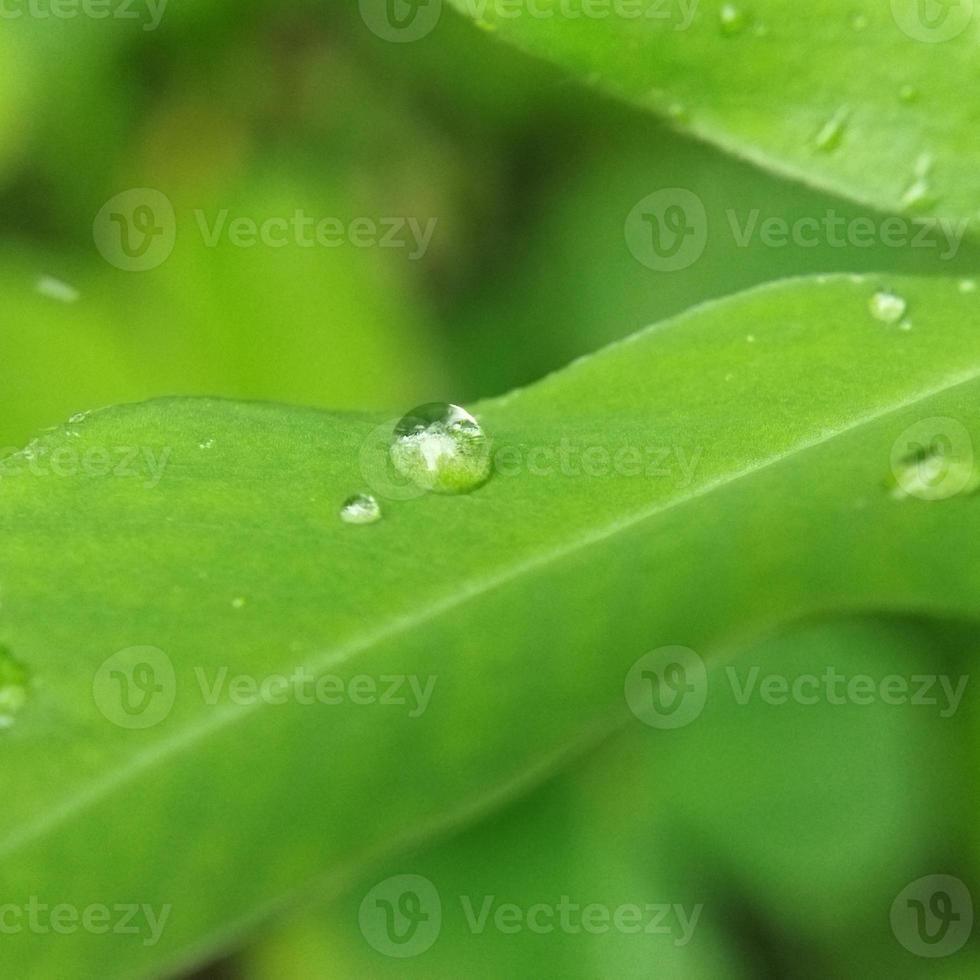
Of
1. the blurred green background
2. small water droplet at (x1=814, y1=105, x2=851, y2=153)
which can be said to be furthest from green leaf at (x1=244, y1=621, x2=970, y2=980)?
small water droplet at (x1=814, y1=105, x2=851, y2=153)

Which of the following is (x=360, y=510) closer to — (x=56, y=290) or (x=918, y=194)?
(x=918, y=194)

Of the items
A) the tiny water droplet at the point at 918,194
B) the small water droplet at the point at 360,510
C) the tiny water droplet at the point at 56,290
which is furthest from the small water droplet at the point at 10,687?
the tiny water droplet at the point at 56,290

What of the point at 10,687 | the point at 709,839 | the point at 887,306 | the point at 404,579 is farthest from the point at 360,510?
the point at 709,839

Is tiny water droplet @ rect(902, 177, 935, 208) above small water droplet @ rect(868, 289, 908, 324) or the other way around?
above

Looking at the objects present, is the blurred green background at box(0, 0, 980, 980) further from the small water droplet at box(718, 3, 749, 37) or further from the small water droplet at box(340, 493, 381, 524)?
the small water droplet at box(340, 493, 381, 524)

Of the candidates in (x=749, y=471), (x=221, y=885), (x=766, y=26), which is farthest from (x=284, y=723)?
(x=766, y=26)

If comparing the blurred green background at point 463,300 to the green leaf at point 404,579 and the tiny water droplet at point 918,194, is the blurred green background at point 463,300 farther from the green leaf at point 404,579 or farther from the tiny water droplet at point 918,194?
the green leaf at point 404,579

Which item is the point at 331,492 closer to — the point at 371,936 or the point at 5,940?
the point at 5,940

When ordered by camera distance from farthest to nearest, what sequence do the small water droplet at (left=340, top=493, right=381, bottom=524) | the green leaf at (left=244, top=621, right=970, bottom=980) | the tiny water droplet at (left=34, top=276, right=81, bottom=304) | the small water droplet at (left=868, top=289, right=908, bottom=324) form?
the tiny water droplet at (left=34, top=276, right=81, bottom=304) → the green leaf at (left=244, top=621, right=970, bottom=980) → the small water droplet at (left=868, top=289, right=908, bottom=324) → the small water droplet at (left=340, top=493, right=381, bottom=524)
